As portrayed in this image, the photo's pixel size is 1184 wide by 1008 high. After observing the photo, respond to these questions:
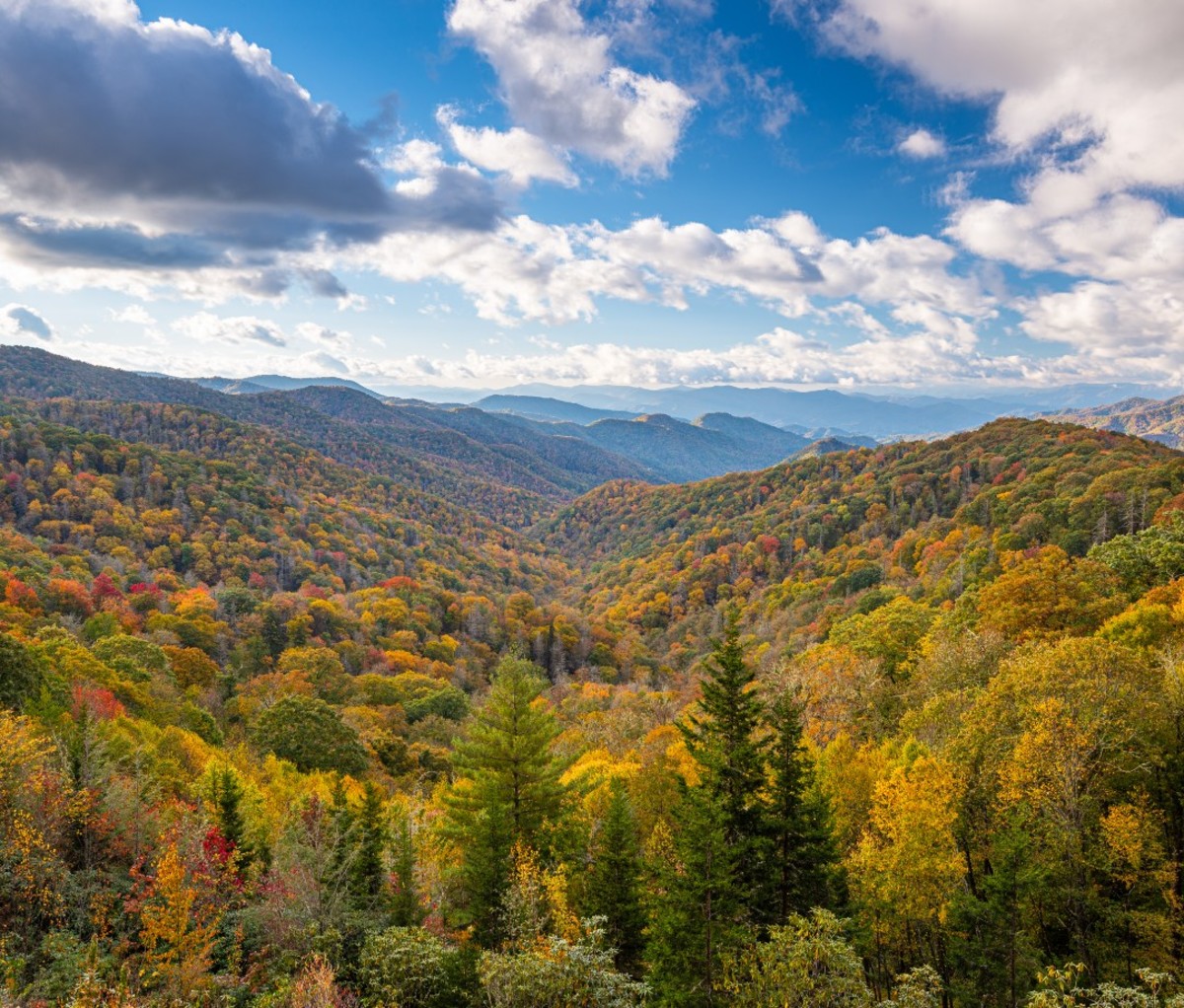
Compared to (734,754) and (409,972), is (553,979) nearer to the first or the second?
(409,972)

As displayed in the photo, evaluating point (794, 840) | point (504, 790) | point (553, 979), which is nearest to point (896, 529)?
point (794, 840)

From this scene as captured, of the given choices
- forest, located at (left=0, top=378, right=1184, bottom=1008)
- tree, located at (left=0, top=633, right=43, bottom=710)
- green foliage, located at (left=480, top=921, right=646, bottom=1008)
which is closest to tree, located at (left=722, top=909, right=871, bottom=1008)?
forest, located at (left=0, top=378, right=1184, bottom=1008)

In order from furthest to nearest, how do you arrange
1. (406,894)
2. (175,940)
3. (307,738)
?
(307,738) < (406,894) < (175,940)

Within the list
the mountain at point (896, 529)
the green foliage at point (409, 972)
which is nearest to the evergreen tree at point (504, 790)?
the green foliage at point (409, 972)

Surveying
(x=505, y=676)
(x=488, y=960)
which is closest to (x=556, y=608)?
(x=505, y=676)

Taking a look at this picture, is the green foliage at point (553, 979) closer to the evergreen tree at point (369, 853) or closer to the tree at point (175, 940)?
the tree at point (175, 940)
